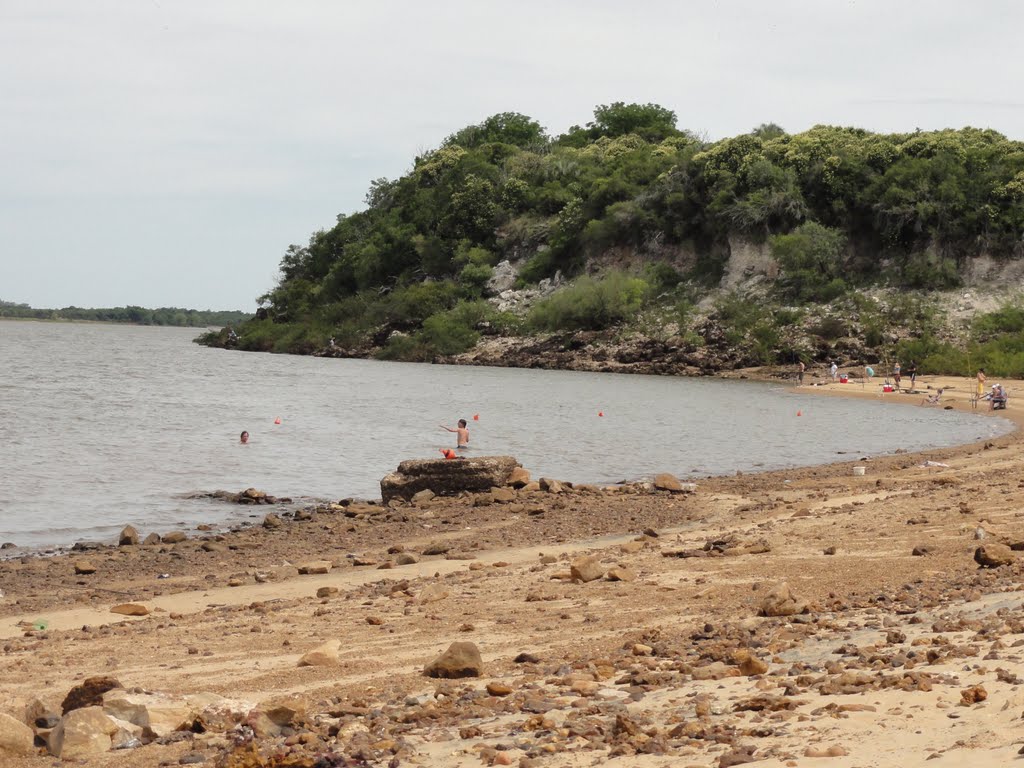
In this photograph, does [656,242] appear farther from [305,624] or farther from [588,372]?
[305,624]

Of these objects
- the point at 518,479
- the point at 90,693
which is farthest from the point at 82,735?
the point at 518,479

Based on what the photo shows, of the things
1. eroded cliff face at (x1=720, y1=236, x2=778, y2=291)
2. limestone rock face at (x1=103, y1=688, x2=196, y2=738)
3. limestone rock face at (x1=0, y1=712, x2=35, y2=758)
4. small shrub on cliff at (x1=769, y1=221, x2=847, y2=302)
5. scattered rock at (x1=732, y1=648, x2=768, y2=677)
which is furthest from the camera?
eroded cliff face at (x1=720, y1=236, x2=778, y2=291)

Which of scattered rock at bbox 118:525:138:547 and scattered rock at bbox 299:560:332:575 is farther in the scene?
scattered rock at bbox 118:525:138:547

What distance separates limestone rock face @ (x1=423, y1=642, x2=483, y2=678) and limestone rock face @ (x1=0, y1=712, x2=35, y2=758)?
2312 millimetres

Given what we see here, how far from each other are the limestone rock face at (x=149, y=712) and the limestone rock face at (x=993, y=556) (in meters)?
6.16

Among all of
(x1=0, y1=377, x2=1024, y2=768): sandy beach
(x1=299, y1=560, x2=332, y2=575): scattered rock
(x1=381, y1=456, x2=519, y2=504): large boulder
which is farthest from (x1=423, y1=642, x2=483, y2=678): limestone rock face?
(x1=381, y1=456, x2=519, y2=504): large boulder

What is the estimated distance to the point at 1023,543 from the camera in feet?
31.9

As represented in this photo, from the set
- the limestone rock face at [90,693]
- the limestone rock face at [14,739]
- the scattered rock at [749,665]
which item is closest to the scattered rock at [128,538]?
the limestone rock face at [90,693]

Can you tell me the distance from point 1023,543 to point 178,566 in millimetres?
8635

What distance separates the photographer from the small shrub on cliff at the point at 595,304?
6919 cm

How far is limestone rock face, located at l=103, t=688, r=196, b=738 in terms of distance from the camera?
6.22 m

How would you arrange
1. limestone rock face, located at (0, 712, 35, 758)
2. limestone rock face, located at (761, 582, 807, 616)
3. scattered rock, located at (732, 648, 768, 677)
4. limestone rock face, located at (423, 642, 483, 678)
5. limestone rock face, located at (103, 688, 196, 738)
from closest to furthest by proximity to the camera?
limestone rock face, located at (0, 712, 35, 758)
limestone rock face, located at (103, 688, 196, 738)
scattered rock, located at (732, 648, 768, 677)
limestone rock face, located at (423, 642, 483, 678)
limestone rock face, located at (761, 582, 807, 616)

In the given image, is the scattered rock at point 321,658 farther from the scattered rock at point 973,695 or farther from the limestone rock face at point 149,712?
the scattered rock at point 973,695

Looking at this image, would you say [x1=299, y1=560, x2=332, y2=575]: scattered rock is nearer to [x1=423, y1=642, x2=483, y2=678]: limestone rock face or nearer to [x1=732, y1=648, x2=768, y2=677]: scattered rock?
[x1=423, y1=642, x2=483, y2=678]: limestone rock face
